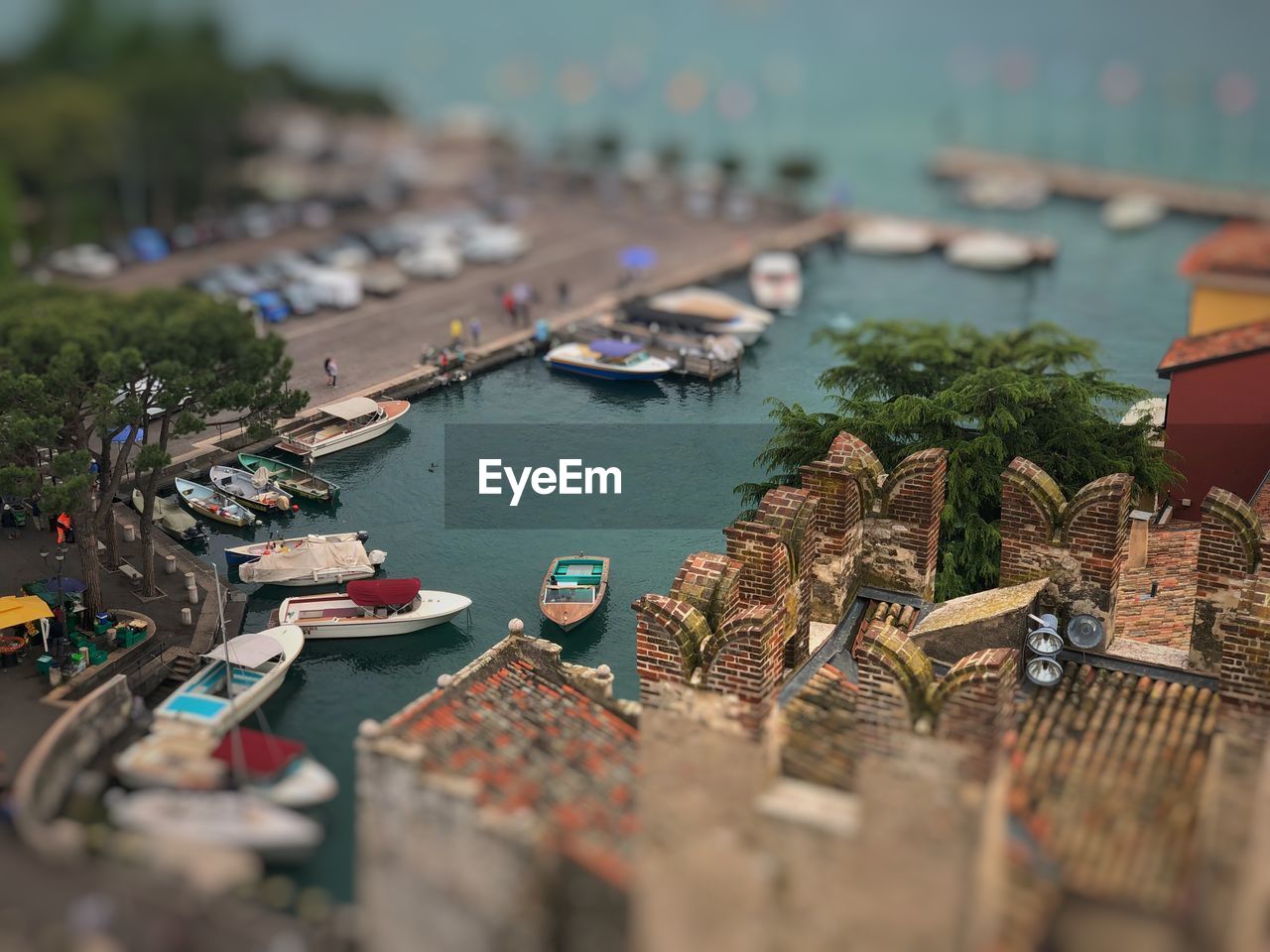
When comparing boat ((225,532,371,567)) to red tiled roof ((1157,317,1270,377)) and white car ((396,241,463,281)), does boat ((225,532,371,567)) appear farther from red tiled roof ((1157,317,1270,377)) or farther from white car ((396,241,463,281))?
white car ((396,241,463,281))

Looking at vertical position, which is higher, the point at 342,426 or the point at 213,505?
the point at 342,426

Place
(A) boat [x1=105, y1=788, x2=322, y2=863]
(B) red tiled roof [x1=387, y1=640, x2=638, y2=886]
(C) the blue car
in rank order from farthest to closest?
(C) the blue car, (A) boat [x1=105, y1=788, x2=322, y2=863], (B) red tiled roof [x1=387, y1=640, x2=638, y2=886]

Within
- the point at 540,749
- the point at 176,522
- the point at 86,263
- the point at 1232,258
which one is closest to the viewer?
the point at 540,749

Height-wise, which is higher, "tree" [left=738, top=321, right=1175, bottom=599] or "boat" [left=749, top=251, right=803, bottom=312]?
"boat" [left=749, top=251, right=803, bottom=312]

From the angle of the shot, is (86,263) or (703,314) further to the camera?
(86,263)

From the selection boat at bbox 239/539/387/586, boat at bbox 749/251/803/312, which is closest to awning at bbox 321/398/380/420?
boat at bbox 239/539/387/586

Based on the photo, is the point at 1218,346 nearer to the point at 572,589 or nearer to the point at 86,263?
the point at 572,589

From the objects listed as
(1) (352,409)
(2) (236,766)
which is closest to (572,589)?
(1) (352,409)
